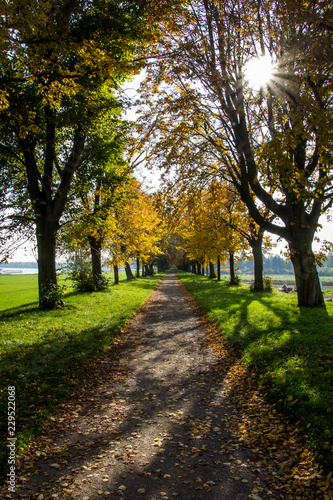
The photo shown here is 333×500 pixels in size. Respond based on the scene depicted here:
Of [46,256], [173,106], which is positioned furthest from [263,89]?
[46,256]

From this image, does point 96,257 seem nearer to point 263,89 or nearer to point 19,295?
point 19,295

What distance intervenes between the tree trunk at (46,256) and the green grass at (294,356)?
7044 mm

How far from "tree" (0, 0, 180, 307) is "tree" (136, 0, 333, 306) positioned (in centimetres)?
170

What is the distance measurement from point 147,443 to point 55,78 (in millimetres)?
8571

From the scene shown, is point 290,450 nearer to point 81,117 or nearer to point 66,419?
point 66,419

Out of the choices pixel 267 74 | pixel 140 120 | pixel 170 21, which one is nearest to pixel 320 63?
pixel 267 74

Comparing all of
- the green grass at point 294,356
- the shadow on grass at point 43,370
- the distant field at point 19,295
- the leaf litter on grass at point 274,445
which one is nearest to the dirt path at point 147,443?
the leaf litter on grass at point 274,445

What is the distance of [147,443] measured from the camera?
3975 mm

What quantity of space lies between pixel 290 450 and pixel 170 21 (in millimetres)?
10449

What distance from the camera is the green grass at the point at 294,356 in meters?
4.01

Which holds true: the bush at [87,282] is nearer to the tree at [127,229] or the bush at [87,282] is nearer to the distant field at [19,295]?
the distant field at [19,295]

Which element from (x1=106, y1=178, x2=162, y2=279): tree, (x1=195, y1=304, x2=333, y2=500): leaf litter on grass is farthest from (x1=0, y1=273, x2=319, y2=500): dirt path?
(x1=106, y1=178, x2=162, y2=279): tree

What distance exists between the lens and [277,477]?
3248 mm

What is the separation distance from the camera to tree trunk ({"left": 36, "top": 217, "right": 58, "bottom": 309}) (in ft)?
42.1
